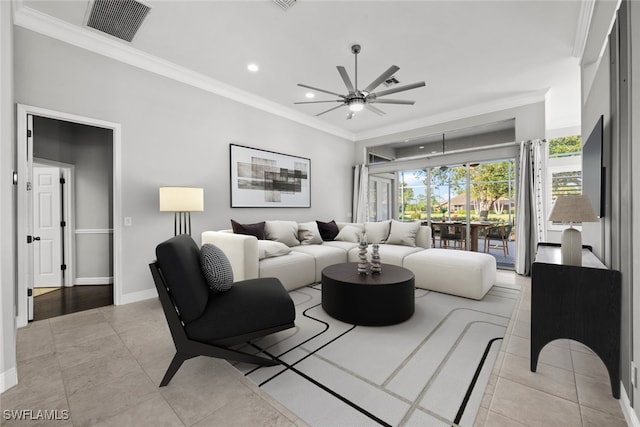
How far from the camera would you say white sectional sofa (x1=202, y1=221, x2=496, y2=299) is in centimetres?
319

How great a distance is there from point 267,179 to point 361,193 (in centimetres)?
259

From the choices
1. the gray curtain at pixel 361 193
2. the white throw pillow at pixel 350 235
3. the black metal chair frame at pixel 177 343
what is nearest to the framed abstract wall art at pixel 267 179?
the white throw pillow at pixel 350 235

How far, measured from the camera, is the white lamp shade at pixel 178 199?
314cm

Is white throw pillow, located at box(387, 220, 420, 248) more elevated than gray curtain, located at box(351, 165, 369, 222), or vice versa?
gray curtain, located at box(351, 165, 369, 222)

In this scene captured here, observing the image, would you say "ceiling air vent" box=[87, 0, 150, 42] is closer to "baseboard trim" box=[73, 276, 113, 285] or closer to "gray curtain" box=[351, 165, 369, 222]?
"baseboard trim" box=[73, 276, 113, 285]

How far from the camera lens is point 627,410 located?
1.37 m

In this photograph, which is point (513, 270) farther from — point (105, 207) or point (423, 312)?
point (105, 207)

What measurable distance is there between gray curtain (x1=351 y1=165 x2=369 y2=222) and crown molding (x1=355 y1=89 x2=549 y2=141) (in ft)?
2.77

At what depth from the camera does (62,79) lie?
9.21ft

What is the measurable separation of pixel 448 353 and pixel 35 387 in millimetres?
2671

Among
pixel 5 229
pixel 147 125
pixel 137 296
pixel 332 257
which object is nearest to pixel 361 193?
pixel 332 257

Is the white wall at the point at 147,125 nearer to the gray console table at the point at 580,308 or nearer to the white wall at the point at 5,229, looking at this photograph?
the white wall at the point at 5,229

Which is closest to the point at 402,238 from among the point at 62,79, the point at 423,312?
the point at 423,312
